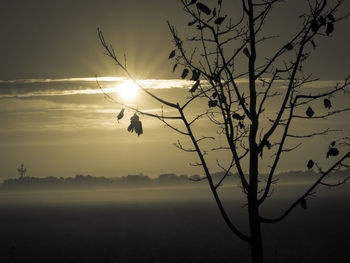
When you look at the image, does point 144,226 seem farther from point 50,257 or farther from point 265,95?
point 265,95

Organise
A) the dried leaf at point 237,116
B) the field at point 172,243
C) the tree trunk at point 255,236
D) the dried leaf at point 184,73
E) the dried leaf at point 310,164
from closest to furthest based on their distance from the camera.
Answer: the dried leaf at point 310,164
the tree trunk at point 255,236
the dried leaf at point 184,73
the dried leaf at point 237,116
the field at point 172,243

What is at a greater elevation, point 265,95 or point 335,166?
point 265,95

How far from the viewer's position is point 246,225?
289 ft

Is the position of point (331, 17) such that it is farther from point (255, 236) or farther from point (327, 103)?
point (255, 236)

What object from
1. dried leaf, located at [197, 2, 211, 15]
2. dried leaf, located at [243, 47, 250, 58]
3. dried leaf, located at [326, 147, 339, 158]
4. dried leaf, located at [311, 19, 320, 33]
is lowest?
dried leaf, located at [326, 147, 339, 158]

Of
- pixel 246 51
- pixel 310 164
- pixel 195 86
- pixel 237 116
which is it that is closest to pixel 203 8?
pixel 246 51

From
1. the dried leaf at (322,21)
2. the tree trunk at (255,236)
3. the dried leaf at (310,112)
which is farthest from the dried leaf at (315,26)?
the tree trunk at (255,236)

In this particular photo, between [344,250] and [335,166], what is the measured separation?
5943 cm

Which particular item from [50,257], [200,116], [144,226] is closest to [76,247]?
[50,257]

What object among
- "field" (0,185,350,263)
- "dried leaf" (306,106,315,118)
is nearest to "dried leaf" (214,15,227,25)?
"dried leaf" (306,106,315,118)

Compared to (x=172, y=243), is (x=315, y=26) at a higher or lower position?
higher

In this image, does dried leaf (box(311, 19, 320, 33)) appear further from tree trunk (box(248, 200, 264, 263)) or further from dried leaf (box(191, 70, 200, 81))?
tree trunk (box(248, 200, 264, 263))

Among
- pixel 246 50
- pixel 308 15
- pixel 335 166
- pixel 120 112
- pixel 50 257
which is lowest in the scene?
pixel 50 257

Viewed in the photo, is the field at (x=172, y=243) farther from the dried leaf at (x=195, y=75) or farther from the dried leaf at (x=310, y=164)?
the dried leaf at (x=310, y=164)
